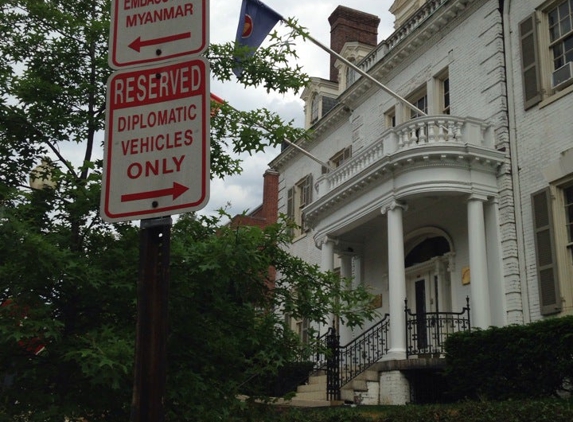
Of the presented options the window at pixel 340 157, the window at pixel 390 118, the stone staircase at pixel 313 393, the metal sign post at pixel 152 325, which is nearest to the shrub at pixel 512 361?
the stone staircase at pixel 313 393

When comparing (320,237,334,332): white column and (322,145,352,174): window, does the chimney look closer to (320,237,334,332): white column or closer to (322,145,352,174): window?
(322,145,352,174): window

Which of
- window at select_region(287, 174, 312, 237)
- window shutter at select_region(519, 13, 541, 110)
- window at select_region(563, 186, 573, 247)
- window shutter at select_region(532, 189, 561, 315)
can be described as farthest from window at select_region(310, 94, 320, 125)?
window at select_region(563, 186, 573, 247)

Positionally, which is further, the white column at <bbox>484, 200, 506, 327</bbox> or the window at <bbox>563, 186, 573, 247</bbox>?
the white column at <bbox>484, 200, 506, 327</bbox>

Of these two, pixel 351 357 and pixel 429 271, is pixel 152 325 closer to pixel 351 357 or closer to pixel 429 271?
pixel 351 357

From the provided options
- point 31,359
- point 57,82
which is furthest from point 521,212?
point 31,359

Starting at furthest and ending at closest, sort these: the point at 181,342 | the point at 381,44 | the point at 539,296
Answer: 1. the point at 381,44
2. the point at 539,296
3. the point at 181,342

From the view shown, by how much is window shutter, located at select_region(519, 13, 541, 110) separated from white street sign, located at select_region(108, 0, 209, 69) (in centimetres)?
1447

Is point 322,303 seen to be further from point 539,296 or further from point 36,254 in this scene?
point 539,296

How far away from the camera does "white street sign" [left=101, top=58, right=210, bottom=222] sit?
287 centimetres

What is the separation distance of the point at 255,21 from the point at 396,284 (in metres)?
7.63

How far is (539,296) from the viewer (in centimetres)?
1534

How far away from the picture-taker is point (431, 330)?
1780 centimetres

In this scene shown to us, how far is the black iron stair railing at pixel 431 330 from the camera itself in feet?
53.7

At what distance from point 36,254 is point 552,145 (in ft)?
43.0
